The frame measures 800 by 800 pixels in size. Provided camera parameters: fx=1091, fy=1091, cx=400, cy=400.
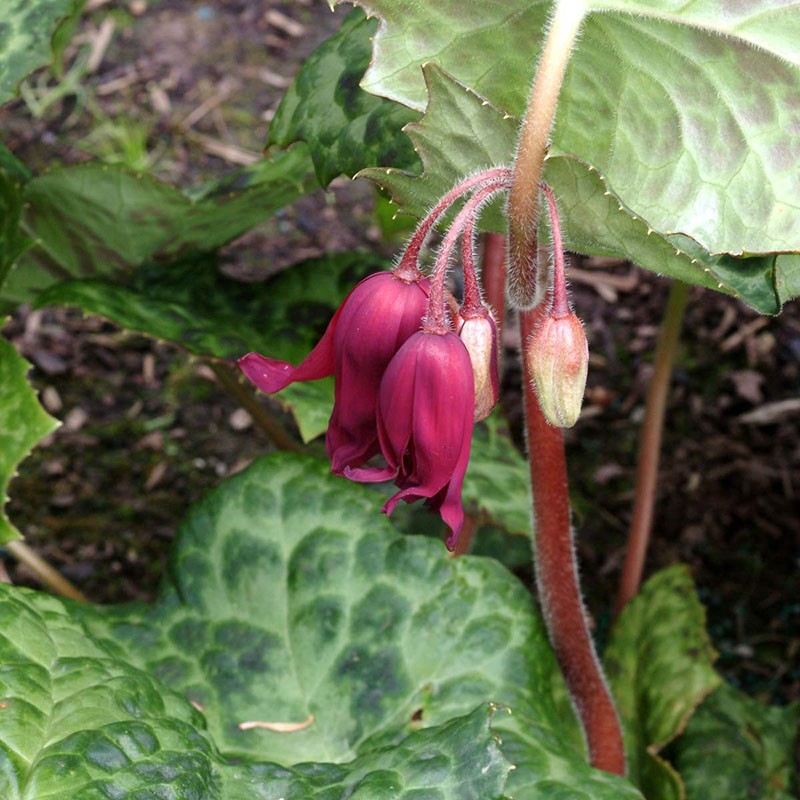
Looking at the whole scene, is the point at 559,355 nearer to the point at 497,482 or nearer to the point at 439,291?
the point at 439,291

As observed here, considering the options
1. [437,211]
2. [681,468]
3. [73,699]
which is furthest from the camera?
[681,468]

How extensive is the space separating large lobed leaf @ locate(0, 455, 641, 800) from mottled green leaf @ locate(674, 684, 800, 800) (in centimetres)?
27

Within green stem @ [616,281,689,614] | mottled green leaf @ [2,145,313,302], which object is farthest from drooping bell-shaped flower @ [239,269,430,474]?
green stem @ [616,281,689,614]

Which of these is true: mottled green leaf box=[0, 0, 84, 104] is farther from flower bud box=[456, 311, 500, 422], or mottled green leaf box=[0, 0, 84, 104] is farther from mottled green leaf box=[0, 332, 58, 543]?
flower bud box=[456, 311, 500, 422]

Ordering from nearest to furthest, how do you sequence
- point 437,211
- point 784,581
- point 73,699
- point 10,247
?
point 437,211
point 73,699
point 10,247
point 784,581

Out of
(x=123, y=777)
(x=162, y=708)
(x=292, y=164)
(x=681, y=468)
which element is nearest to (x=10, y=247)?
(x=292, y=164)

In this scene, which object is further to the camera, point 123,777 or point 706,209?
point 706,209

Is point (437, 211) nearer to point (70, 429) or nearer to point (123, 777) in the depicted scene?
point (123, 777)

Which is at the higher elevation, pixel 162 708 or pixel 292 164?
pixel 292 164

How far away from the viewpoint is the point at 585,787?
42.9 inches

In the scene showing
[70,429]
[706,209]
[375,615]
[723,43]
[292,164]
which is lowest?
[70,429]

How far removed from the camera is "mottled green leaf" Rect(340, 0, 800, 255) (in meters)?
1.03

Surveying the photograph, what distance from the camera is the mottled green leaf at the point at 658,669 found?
4.90 feet

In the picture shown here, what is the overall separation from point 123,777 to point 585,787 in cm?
46
